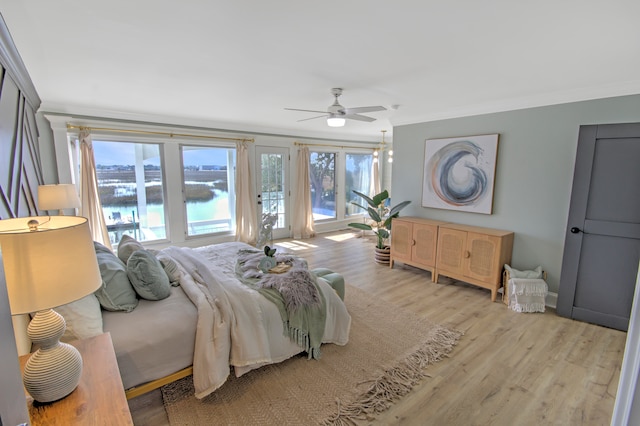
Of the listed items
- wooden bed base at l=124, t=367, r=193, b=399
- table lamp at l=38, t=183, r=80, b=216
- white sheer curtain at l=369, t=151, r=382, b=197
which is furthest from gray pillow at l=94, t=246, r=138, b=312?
white sheer curtain at l=369, t=151, r=382, b=197

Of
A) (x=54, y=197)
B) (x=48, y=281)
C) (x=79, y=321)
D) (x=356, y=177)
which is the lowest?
(x=79, y=321)

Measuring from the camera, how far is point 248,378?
2.20 meters

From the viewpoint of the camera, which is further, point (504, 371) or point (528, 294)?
point (528, 294)

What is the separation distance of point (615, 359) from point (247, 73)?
13.1 ft

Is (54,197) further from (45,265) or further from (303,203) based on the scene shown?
(303,203)

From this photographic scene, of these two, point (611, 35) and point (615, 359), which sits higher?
point (611, 35)

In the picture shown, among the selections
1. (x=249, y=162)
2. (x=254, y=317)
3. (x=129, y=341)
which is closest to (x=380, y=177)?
(x=249, y=162)

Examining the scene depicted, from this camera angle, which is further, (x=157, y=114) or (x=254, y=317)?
(x=157, y=114)

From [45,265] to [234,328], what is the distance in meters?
1.31

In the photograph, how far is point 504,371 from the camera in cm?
229

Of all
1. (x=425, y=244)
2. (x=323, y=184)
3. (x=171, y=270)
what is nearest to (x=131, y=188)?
(x=171, y=270)

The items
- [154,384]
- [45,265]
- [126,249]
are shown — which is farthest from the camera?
[126,249]

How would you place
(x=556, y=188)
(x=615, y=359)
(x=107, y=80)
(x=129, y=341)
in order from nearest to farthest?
(x=129, y=341), (x=615, y=359), (x=107, y=80), (x=556, y=188)

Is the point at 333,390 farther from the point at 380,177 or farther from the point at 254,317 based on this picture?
the point at 380,177
